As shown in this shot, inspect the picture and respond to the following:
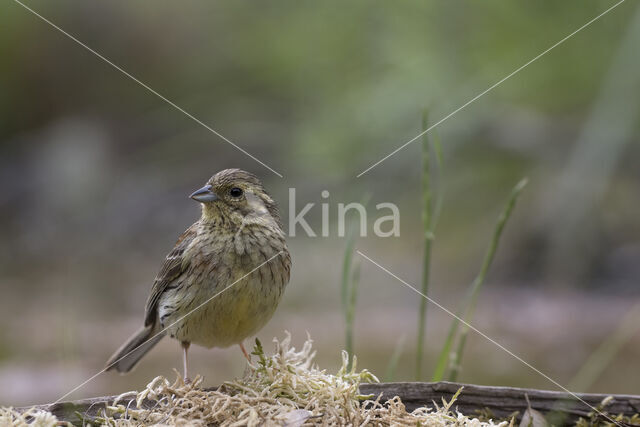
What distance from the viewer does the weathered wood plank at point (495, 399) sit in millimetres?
2709

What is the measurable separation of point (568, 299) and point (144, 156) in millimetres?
5858

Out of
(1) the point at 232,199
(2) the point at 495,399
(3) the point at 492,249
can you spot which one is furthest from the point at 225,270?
(2) the point at 495,399

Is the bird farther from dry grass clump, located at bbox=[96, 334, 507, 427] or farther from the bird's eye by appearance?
dry grass clump, located at bbox=[96, 334, 507, 427]

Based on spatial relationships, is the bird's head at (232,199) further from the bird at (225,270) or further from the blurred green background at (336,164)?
the blurred green background at (336,164)

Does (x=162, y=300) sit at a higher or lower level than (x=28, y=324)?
lower

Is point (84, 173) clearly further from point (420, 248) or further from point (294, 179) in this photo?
point (420, 248)

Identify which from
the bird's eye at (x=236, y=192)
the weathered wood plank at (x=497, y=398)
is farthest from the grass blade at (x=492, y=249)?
the bird's eye at (x=236, y=192)

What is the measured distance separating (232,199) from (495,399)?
1414mm

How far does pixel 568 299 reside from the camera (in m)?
6.76

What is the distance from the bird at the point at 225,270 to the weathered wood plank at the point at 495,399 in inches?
25.1

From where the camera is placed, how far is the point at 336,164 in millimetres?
7758

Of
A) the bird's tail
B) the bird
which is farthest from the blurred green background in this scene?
the bird

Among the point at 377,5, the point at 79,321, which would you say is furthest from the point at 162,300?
the point at 377,5

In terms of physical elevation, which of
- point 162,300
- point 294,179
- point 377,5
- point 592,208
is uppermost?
point 377,5
